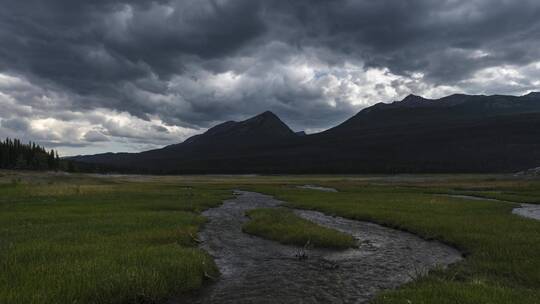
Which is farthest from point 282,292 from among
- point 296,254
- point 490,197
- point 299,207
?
point 490,197

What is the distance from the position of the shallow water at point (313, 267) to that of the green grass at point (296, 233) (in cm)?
85

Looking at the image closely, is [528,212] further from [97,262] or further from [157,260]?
[97,262]

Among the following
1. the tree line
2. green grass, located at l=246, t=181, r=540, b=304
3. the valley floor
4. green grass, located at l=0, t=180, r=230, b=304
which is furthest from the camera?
the tree line

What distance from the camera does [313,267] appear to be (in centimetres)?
1761

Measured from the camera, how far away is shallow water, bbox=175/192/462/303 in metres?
13.8

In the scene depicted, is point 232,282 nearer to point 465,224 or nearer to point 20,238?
point 20,238

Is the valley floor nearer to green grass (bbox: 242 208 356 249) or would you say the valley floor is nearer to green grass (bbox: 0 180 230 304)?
green grass (bbox: 0 180 230 304)

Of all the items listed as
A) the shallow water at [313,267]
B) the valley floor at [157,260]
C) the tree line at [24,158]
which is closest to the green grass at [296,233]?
the shallow water at [313,267]

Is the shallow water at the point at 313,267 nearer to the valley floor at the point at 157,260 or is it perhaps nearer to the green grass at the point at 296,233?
the green grass at the point at 296,233

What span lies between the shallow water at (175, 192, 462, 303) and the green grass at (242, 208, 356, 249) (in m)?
0.85

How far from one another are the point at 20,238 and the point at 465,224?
28588mm

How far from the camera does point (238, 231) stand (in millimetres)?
27562

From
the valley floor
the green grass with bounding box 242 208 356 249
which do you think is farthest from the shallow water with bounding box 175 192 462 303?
the valley floor

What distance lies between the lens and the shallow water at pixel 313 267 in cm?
1381
